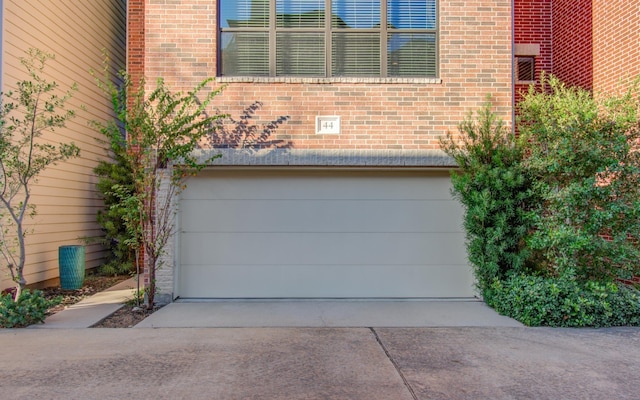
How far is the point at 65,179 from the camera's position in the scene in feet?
30.6

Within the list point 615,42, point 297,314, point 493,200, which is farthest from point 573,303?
point 615,42

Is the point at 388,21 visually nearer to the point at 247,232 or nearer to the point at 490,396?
the point at 247,232

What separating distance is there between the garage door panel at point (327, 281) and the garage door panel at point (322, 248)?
0.11 metres

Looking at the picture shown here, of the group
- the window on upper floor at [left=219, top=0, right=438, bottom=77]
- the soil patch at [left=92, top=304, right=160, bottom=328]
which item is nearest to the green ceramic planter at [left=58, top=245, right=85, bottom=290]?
the soil patch at [left=92, top=304, right=160, bottom=328]

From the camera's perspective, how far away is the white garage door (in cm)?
762

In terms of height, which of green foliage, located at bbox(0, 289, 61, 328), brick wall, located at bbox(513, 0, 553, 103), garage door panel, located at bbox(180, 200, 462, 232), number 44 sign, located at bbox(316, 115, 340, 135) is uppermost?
brick wall, located at bbox(513, 0, 553, 103)

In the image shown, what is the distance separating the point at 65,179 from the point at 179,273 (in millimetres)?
3613

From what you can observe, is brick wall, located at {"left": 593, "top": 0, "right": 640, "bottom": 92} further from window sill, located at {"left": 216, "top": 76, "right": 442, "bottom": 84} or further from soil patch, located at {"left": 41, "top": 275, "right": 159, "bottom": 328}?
soil patch, located at {"left": 41, "top": 275, "right": 159, "bottom": 328}

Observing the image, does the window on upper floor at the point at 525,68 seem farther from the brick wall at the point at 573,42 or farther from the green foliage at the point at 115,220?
the green foliage at the point at 115,220

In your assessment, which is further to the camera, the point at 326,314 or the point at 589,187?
the point at 326,314

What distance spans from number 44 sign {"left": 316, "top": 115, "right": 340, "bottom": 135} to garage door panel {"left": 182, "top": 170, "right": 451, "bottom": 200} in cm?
67

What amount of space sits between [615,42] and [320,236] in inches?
249

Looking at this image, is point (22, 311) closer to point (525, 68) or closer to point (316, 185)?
point (316, 185)

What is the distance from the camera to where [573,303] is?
19.8ft
